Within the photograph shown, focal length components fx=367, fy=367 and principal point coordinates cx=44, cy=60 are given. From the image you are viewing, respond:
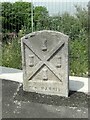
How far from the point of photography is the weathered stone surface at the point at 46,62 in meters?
6.41

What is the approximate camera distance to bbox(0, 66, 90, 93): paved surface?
22.6 ft

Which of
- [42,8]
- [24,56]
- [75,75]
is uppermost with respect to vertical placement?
[42,8]

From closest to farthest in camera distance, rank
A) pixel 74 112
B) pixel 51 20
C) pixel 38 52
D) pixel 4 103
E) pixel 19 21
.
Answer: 1. pixel 74 112
2. pixel 4 103
3. pixel 38 52
4. pixel 51 20
5. pixel 19 21

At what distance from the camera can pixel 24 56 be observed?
6703mm

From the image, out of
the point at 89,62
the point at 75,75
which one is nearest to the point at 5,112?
the point at 75,75

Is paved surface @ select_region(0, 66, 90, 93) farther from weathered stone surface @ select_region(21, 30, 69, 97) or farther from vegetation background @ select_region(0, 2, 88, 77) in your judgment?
vegetation background @ select_region(0, 2, 88, 77)

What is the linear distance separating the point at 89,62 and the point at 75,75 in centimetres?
62

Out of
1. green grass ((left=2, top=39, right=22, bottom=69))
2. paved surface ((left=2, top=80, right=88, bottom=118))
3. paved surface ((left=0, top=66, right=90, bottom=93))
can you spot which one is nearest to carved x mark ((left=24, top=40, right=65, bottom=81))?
paved surface ((left=2, top=80, right=88, bottom=118))

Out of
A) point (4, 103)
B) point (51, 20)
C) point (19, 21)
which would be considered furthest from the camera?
point (19, 21)

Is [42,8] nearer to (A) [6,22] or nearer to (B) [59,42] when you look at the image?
(A) [6,22]

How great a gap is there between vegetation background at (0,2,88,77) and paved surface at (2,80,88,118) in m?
2.38

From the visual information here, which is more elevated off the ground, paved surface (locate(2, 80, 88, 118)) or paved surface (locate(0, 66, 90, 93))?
paved surface (locate(0, 66, 90, 93))

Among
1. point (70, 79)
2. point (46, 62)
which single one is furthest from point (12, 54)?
point (46, 62)

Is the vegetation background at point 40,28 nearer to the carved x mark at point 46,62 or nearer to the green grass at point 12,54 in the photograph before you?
the green grass at point 12,54
